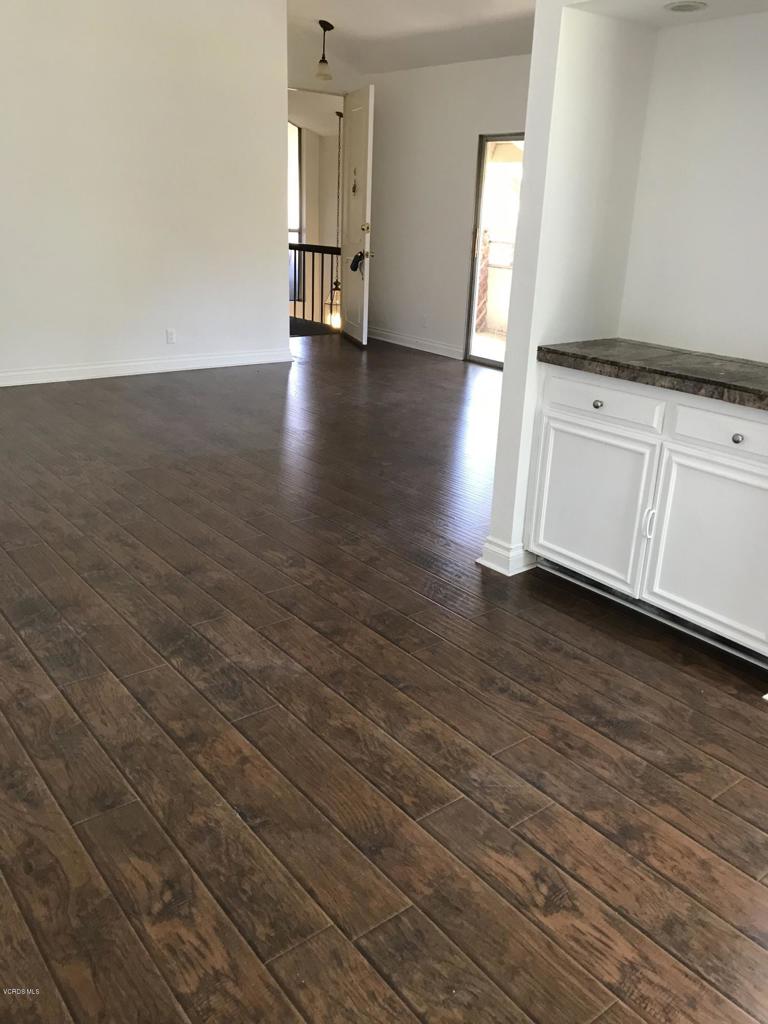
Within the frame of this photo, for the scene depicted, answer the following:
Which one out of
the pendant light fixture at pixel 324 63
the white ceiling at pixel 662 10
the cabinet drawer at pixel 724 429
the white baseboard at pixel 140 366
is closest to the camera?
the cabinet drawer at pixel 724 429

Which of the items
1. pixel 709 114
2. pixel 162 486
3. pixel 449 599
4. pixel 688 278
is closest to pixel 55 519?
pixel 162 486

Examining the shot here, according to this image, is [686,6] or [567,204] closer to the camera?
[686,6]

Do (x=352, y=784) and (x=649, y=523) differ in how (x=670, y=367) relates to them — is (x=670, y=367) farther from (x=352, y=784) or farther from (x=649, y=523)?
(x=352, y=784)

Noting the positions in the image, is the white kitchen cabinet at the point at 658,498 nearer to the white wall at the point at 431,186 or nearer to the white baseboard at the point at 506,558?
the white baseboard at the point at 506,558

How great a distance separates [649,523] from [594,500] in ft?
0.87

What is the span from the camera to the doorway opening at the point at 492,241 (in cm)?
775

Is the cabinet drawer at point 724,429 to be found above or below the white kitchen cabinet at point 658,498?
above

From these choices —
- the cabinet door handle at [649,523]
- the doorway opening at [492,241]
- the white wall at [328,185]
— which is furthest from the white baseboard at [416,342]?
the cabinet door handle at [649,523]

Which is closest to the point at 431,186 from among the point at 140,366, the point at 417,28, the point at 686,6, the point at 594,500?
the point at 417,28

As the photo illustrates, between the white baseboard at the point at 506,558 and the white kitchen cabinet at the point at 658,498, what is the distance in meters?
0.09

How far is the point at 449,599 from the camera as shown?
3.17 m

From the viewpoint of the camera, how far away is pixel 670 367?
283 cm

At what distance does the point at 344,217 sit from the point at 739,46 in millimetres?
6627

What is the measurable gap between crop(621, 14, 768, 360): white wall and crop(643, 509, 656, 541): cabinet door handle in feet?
2.32
